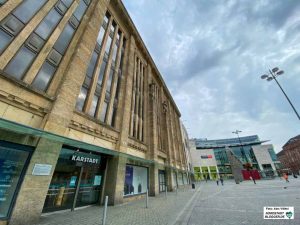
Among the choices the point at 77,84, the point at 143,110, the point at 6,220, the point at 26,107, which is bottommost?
the point at 6,220

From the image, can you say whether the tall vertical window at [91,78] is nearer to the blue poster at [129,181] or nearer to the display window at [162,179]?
the blue poster at [129,181]

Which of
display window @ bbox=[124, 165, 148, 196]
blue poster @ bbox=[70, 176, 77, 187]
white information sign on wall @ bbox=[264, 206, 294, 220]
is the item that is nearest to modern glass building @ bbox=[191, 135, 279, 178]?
display window @ bbox=[124, 165, 148, 196]

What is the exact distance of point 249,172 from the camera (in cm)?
4991

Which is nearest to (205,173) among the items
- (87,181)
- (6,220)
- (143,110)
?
(143,110)

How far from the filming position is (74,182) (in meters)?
9.68

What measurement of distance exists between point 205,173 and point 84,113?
231ft

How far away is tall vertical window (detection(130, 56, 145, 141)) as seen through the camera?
18.7 m

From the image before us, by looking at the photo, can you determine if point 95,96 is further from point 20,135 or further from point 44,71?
point 20,135

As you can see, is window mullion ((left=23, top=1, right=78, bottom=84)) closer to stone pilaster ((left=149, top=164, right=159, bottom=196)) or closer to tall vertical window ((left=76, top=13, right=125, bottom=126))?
tall vertical window ((left=76, top=13, right=125, bottom=126))

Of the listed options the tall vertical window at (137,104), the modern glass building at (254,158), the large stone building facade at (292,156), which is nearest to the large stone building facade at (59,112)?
the tall vertical window at (137,104)

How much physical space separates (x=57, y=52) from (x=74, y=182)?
8.69 meters

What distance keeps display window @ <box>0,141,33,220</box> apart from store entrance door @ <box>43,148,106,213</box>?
2101 millimetres

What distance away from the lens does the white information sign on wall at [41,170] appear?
22.3 feet

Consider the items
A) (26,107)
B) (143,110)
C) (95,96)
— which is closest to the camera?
(26,107)
